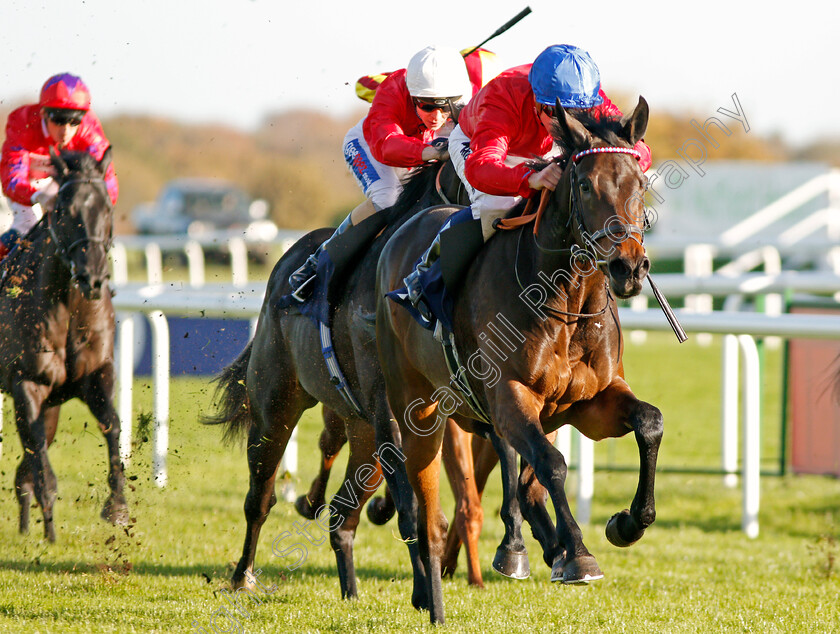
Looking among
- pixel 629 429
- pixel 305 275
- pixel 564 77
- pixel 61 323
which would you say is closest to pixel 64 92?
pixel 61 323

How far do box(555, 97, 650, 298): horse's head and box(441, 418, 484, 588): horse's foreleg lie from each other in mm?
1679

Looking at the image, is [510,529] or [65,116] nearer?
[510,529]

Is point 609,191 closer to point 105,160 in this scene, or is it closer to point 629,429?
point 629,429

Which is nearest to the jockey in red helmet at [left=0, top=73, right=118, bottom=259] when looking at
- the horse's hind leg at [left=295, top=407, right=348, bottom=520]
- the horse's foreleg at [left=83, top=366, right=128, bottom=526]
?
the horse's foreleg at [left=83, top=366, right=128, bottom=526]

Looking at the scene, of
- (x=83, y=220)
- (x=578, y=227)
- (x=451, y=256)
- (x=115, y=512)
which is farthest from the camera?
(x=115, y=512)

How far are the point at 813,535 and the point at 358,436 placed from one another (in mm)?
3129

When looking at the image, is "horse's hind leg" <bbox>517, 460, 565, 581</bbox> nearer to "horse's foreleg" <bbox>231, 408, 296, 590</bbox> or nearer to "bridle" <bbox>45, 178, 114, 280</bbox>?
"horse's foreleg" <bbox>231, 408, 296, 590</bbox>

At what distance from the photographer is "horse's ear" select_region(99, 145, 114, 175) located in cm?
553

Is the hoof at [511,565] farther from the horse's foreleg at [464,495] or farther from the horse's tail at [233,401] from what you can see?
the horse's tail at [233,401]

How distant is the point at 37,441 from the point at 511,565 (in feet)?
8.60

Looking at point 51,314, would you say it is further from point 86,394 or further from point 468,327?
point 468,327

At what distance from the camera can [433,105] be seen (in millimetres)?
4621

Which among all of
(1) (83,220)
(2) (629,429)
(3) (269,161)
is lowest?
(2) (629,429)

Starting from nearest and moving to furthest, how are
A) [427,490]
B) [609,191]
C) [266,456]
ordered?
[609,191] < [427,490] < [266,456]
